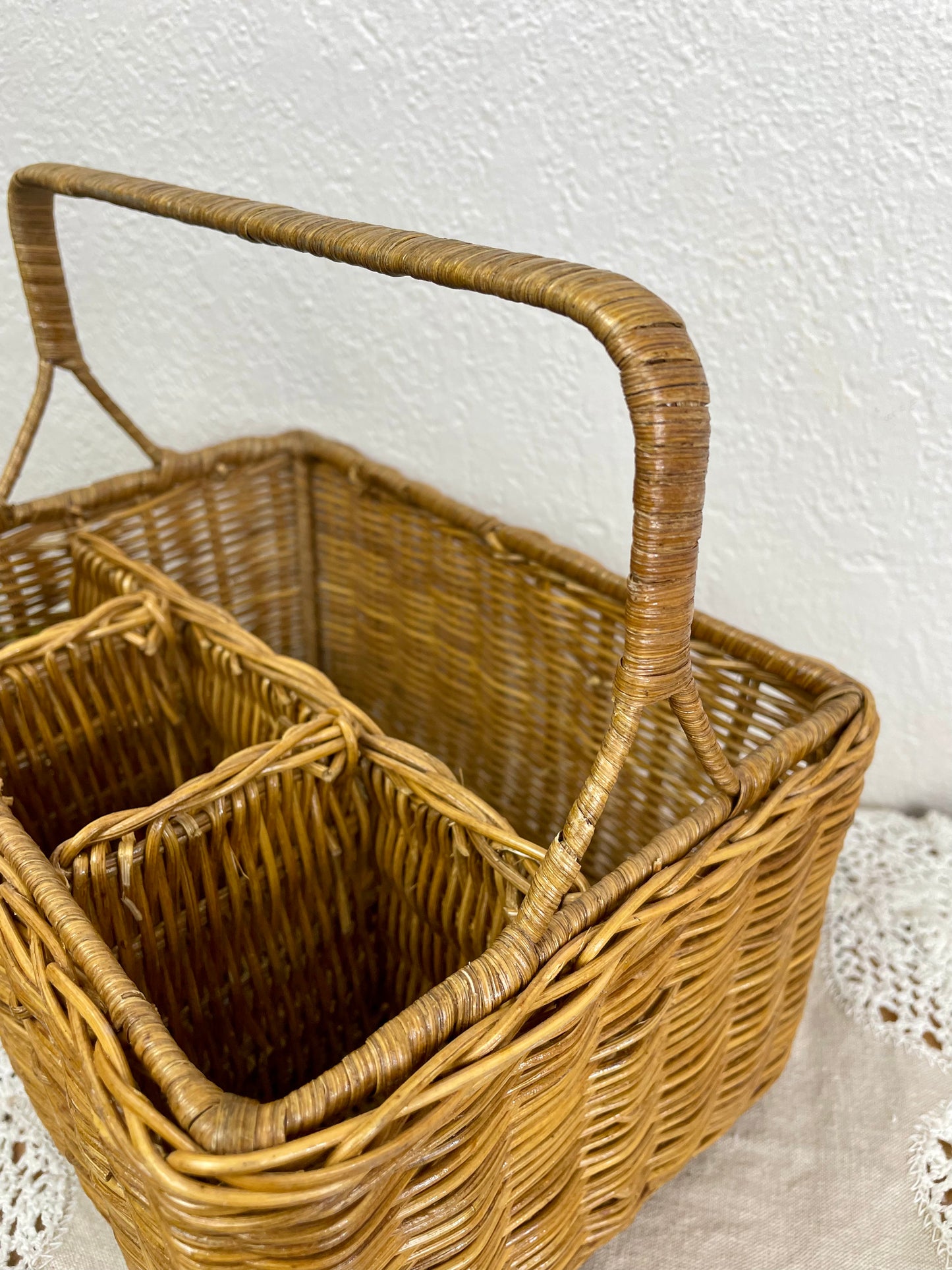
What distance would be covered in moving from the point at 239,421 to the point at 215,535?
0.23m

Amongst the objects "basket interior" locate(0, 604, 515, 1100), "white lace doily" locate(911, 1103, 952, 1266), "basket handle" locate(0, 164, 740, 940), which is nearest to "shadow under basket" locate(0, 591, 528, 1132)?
"basket interior" locate(0, 604, 515, 1100)

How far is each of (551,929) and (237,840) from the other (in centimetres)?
24

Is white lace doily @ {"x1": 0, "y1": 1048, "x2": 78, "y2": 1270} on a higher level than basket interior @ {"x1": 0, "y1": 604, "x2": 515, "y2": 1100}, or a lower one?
lower

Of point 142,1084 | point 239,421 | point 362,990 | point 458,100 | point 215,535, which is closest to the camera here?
point 142,1084

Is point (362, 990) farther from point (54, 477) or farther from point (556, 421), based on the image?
point (54, 477)

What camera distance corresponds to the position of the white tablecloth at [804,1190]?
0.59 meters

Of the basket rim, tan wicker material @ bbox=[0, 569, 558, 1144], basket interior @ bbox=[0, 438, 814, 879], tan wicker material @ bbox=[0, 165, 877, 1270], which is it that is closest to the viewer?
tan wicker material @ bbox=[0, 165, 877, 1270]

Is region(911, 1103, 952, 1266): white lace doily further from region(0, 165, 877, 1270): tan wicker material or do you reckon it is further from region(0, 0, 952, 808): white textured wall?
region(0, 0, 952, 808): white textured wall

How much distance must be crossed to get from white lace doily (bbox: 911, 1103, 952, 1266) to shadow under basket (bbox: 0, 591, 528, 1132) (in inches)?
13.2

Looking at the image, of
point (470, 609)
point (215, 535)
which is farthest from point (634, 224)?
point (215, 535)

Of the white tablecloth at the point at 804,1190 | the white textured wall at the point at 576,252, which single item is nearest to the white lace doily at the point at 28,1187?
the white tablecloth at the point at 804,1190

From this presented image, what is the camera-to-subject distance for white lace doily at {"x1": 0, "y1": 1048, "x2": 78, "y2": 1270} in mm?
595

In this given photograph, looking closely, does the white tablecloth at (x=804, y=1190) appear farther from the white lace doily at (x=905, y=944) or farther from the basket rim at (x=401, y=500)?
the basket rim at (x=401, y=500)

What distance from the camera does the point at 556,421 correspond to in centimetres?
91
